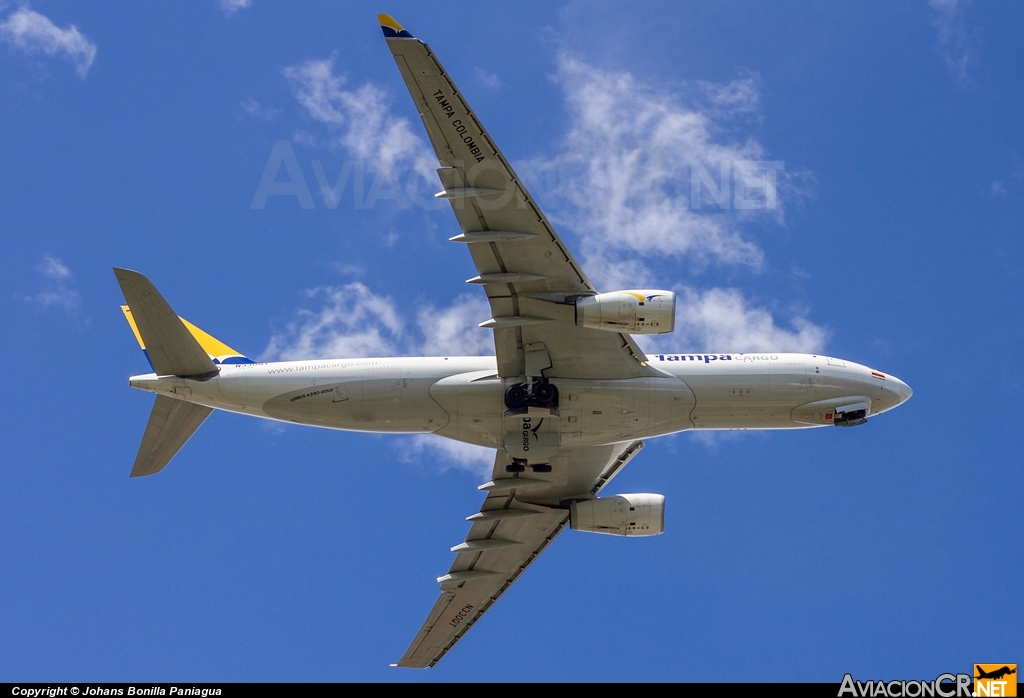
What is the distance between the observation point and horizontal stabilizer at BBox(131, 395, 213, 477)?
43.1m

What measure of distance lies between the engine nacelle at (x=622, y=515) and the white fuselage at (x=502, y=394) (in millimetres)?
5293

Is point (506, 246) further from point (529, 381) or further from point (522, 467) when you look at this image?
point (522, 467)

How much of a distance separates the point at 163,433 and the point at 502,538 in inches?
576

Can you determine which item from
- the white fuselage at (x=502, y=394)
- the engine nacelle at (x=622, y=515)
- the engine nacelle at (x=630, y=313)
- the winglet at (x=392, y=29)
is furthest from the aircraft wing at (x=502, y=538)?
the winglet at (x=392, y=29)

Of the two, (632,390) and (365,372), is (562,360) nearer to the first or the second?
(632,390)

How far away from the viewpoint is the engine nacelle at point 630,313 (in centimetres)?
3853

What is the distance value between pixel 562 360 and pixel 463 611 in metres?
14.0

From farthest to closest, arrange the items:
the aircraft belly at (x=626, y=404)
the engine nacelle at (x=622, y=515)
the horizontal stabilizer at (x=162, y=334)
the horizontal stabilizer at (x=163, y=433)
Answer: the engine nacelle at (x=622, y=515) → the horizontal stabilizer at (x=163, y=433) → the aircraft belly at (x=626, y=404) → the horizontal stabilizer at (x=162, y=334)

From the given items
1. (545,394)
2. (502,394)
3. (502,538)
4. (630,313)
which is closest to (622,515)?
(502,538)

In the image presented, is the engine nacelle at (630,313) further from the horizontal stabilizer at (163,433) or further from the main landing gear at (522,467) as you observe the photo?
the horizontal stabilizer at (163,433)

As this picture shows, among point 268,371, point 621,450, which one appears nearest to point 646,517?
point 621,450

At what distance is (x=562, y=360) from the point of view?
1619 inches

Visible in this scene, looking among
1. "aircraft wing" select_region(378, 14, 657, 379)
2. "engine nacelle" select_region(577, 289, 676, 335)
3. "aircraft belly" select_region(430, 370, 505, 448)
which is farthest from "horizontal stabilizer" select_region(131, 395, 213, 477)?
"engine nacelle" select_region(577, 289, 676, 335)

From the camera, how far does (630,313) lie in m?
38.5
